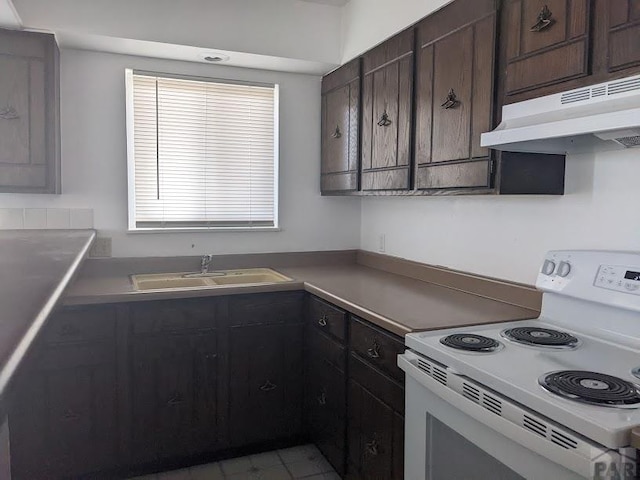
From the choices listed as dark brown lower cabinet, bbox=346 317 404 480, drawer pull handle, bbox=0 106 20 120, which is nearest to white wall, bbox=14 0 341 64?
drawer pull handle, bbox=0 106 20 120

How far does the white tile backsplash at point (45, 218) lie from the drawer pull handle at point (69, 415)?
99 cm

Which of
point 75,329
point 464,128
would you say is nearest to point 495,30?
point 464,128

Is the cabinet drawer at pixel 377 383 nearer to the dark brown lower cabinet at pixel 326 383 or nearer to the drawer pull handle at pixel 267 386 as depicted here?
the dark brown lower cabinet at pixel 326 383

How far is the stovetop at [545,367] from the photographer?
3.18 ft

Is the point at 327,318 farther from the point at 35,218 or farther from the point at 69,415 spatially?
the point at 35,218

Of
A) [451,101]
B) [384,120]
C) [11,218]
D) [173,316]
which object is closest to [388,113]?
[384,120]

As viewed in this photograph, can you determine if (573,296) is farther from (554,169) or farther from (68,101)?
(68,101)

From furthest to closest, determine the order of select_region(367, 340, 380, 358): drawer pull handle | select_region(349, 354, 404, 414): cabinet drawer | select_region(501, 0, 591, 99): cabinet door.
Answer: select_region(367, 340, 380, 358): drawer pull handle < select_region(349, 354, 404, 414): cabinet drawer < select_region(501, 0, 591, 99): cabinet door

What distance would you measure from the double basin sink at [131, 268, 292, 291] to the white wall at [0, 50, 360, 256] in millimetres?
170

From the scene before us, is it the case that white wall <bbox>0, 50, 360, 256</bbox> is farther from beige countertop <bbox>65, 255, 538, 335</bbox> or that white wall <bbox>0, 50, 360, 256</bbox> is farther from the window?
beige countertop <bbox>65, 255, 538, 335</bbox>

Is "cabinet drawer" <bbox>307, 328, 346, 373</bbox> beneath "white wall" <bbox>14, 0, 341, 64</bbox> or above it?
beneath

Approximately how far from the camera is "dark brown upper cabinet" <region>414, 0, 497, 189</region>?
5.77ft

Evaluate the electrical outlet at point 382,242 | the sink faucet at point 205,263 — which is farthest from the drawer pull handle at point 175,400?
the electrical outlet at point 382,242

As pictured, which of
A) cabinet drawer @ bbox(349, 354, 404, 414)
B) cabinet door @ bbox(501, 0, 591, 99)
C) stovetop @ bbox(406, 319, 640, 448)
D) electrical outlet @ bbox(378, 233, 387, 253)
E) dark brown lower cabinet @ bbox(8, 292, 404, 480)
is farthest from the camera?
electrical outlet @ bbox(378, 233, 387, 253)
